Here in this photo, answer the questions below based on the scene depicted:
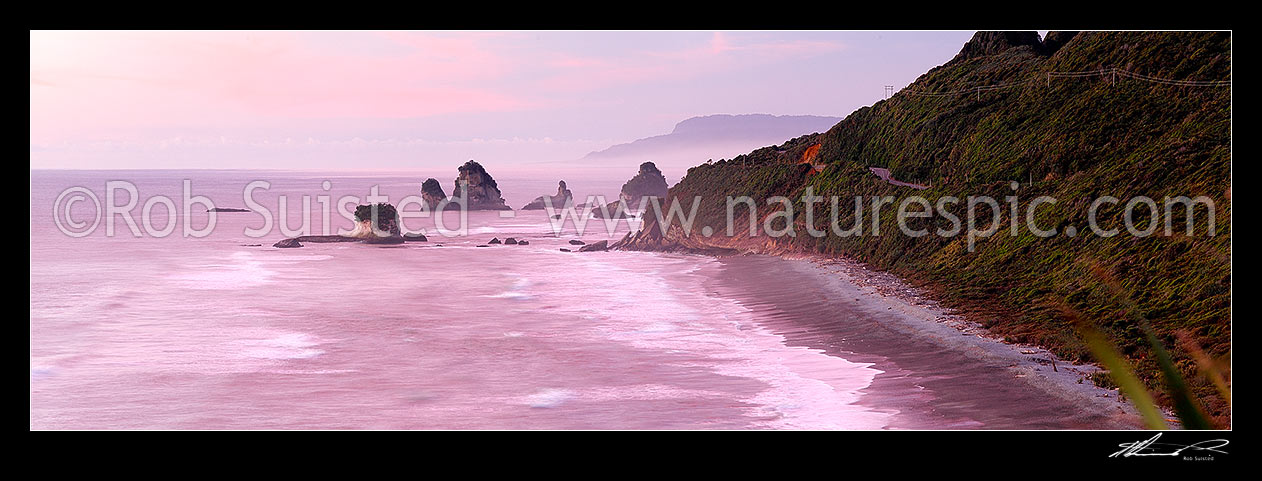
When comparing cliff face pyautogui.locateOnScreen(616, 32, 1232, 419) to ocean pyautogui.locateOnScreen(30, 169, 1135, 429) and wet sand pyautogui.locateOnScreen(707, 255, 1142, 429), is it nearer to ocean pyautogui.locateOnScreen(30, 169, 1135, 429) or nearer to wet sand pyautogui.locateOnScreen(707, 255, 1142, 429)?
wet sand pyautogui.locateOnScreen(707, 255, 1142, 429)

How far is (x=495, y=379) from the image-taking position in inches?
671

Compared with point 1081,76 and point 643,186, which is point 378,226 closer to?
point 1081,76

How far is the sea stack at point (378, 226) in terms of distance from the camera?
50.9m

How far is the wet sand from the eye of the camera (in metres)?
12.6

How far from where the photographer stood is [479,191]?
83.9 m

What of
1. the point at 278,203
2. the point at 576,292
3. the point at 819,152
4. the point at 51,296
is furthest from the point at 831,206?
the point at 278,203

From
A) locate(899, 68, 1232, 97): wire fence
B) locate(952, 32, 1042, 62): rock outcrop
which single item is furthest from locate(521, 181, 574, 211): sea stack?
locate(899, 68, 1232, 97): wire fence

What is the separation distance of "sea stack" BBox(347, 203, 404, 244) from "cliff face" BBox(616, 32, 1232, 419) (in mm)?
12997

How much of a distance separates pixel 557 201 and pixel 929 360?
72.9 meters

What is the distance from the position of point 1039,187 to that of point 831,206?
9.90m

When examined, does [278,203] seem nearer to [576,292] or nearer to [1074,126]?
[576,292]
